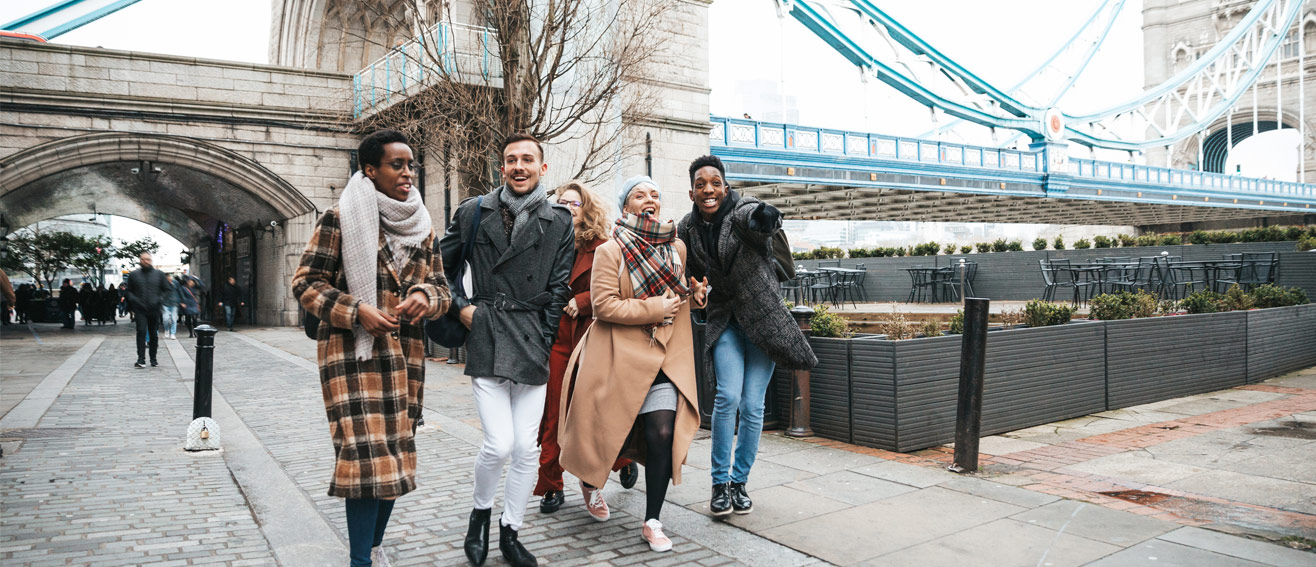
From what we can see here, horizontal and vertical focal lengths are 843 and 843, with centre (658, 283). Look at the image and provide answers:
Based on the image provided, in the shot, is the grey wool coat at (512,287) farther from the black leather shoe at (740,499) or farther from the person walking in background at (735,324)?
the black leather shoe at (740,499)

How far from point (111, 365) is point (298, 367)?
10.3 feet

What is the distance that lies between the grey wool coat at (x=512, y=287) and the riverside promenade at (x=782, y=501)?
83 cm

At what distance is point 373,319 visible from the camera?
269 centimetres

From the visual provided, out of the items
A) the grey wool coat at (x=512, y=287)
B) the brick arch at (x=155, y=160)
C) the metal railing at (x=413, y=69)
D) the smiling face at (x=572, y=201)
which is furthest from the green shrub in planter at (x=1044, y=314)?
the brick arch at (x=155, y=160)

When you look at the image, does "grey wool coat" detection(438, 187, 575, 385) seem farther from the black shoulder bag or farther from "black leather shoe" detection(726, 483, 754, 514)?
"black leather shoe" detection(726, 483, 754, 514)

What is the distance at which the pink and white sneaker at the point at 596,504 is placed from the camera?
3920 mm

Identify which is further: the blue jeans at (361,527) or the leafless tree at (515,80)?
the leafless tree at (515,80)

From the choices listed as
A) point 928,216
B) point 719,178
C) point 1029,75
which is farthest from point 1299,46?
point 719,178

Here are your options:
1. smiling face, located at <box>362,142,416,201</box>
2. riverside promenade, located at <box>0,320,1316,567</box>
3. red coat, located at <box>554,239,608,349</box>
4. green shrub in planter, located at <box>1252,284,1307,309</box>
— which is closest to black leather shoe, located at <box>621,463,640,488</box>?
riverside promenade, located at <box>0,320,1316,567</box>

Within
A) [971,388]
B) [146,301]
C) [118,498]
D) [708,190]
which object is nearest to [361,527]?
[708,190]

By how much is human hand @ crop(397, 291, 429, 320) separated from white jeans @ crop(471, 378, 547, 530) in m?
0.48

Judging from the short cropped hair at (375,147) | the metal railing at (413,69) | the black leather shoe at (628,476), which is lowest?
the black leather shoe at (628,476)

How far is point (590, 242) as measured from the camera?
410 centimetres

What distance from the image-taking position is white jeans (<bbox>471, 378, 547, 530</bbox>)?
325cm
